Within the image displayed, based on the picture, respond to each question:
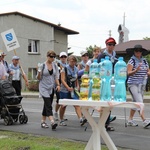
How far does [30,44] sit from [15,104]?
31565 millimetres

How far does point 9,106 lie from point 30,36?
3138cm

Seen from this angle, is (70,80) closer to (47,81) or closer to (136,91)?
(47,81)

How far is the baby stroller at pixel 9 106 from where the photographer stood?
10039mm

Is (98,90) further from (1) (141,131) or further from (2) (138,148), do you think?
(1) (141,131)

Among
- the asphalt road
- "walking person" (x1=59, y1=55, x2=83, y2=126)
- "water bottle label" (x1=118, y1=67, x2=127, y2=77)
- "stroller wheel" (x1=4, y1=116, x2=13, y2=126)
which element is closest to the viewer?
"water bottle label" (x1=118, y1=67, x2=127, y2=77)

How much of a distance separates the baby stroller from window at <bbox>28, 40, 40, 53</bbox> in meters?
31.2

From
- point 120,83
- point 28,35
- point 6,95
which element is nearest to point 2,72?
point 6,95

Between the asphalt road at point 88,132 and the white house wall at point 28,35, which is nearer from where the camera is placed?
the asphalt road at point 88,132

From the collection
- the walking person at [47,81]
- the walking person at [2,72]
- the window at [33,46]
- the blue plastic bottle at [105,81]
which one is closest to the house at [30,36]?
the window at [33,46]

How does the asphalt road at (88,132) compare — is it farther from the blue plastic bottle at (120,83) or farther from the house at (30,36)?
the house at (30,36)

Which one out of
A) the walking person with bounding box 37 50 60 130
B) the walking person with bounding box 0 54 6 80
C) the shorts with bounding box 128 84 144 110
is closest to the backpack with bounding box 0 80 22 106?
the walking person with bounding box 0 54 6 80

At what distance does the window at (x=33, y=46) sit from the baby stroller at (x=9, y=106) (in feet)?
102

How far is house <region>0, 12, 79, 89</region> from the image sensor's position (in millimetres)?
40062

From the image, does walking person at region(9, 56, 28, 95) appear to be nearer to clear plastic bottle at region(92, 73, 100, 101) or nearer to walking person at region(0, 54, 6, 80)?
walking person at region(0, 54, 6, 80)
